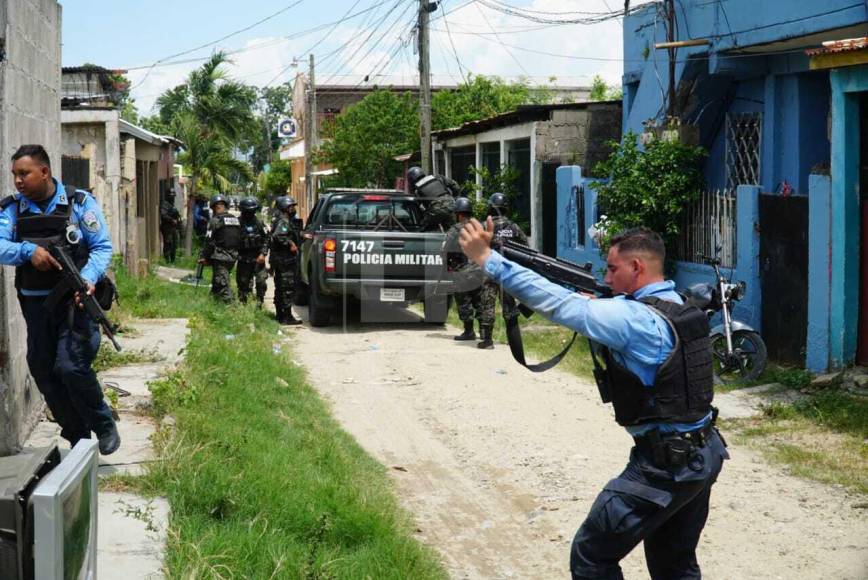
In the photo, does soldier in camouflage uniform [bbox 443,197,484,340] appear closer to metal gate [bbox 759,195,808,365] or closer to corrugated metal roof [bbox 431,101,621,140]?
metal gate [bbox 759,195,808,365]

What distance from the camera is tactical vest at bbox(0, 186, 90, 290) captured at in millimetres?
5992

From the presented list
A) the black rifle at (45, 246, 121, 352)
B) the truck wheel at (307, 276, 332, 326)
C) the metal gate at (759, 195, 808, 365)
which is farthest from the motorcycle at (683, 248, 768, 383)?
the black rifle at (45, 246, 121, 352)

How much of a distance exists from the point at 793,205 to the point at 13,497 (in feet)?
34.5

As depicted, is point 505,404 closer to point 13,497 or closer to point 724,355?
point 724,355

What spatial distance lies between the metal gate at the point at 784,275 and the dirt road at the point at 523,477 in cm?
238

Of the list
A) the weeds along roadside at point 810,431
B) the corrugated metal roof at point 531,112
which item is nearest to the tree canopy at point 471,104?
the corrugated metal roof at point 531,112

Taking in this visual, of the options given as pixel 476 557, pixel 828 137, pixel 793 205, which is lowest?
pixel 476 557

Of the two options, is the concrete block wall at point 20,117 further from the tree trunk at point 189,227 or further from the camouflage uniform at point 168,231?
the tree trunk at point 189,227

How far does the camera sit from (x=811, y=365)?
11094mm

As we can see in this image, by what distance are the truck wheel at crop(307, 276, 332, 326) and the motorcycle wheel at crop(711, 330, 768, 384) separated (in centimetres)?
558

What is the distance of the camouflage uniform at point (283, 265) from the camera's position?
596 inches

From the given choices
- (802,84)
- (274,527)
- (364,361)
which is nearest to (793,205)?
(802,84)

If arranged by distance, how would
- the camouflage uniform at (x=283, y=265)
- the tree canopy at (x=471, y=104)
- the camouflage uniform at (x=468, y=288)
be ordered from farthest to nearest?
the tree canopy at (x=471, y=104) → the camouflage uniform at (x=283, y=265) → the camouflage uniform at (x=468, y=288)

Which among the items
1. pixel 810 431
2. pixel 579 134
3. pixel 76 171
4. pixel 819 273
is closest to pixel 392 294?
pixel 76 171
